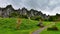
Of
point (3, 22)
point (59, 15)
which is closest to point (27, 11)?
point (59, 15)

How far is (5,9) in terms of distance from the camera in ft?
555

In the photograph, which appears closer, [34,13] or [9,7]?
[9,7]

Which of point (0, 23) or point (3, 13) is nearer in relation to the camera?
point (0, 23)

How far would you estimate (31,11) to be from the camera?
605 ft

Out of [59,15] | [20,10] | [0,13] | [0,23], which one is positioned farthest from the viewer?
[20,10]

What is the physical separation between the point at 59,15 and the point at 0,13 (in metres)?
48.4

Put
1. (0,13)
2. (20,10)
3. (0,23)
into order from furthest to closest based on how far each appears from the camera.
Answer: (20,10) < (0,13) < (0,23)

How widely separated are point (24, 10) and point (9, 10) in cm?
1874

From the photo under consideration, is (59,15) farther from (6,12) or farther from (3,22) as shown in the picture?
(3,22)

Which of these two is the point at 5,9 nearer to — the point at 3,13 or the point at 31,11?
the point at 3,13

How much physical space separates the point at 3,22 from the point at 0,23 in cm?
250

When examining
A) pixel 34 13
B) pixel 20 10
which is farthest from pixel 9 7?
pixel 34 13

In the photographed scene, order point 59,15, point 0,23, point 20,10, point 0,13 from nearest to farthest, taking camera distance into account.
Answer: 1. point 0,23
2. point 59,15
3. point 0,13
4. point 20,10

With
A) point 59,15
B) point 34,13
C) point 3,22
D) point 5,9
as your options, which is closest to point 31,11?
point 34,13
